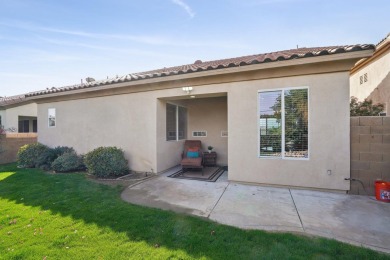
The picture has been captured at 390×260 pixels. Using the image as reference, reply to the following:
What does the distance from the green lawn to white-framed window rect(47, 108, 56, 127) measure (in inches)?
276

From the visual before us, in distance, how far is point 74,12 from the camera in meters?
7.78

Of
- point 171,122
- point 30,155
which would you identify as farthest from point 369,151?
point 30,155

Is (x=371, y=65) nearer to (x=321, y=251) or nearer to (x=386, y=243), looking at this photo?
(x=386, y=243)

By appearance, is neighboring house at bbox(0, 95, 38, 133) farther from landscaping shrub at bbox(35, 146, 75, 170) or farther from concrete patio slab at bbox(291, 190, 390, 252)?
concrete patio slab at bbox(291, 190, 390, 252)

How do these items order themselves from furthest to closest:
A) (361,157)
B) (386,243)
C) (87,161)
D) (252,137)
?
A: (87,161) → (252,137) → (361,157) → (386,243)

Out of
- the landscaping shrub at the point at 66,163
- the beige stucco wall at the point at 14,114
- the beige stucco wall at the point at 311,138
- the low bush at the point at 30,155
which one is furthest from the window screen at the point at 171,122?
the beige stucco wall at the point at 14,114

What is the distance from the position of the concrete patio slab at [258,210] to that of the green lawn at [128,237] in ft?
1.16

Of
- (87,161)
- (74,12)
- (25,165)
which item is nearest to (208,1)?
(74,12)

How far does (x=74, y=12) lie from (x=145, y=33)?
3.04 meters

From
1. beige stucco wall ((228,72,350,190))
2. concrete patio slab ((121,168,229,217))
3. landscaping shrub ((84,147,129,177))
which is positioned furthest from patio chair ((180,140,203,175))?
landscaping shrub ((84,147,129,177))

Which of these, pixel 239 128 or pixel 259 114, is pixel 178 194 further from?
pixel 259 114

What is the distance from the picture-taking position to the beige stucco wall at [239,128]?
219 inches

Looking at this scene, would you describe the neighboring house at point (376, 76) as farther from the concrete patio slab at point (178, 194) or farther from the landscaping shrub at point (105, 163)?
the landscaping shrub at point (105, 163)

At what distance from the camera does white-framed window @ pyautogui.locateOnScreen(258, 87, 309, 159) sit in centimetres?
588
